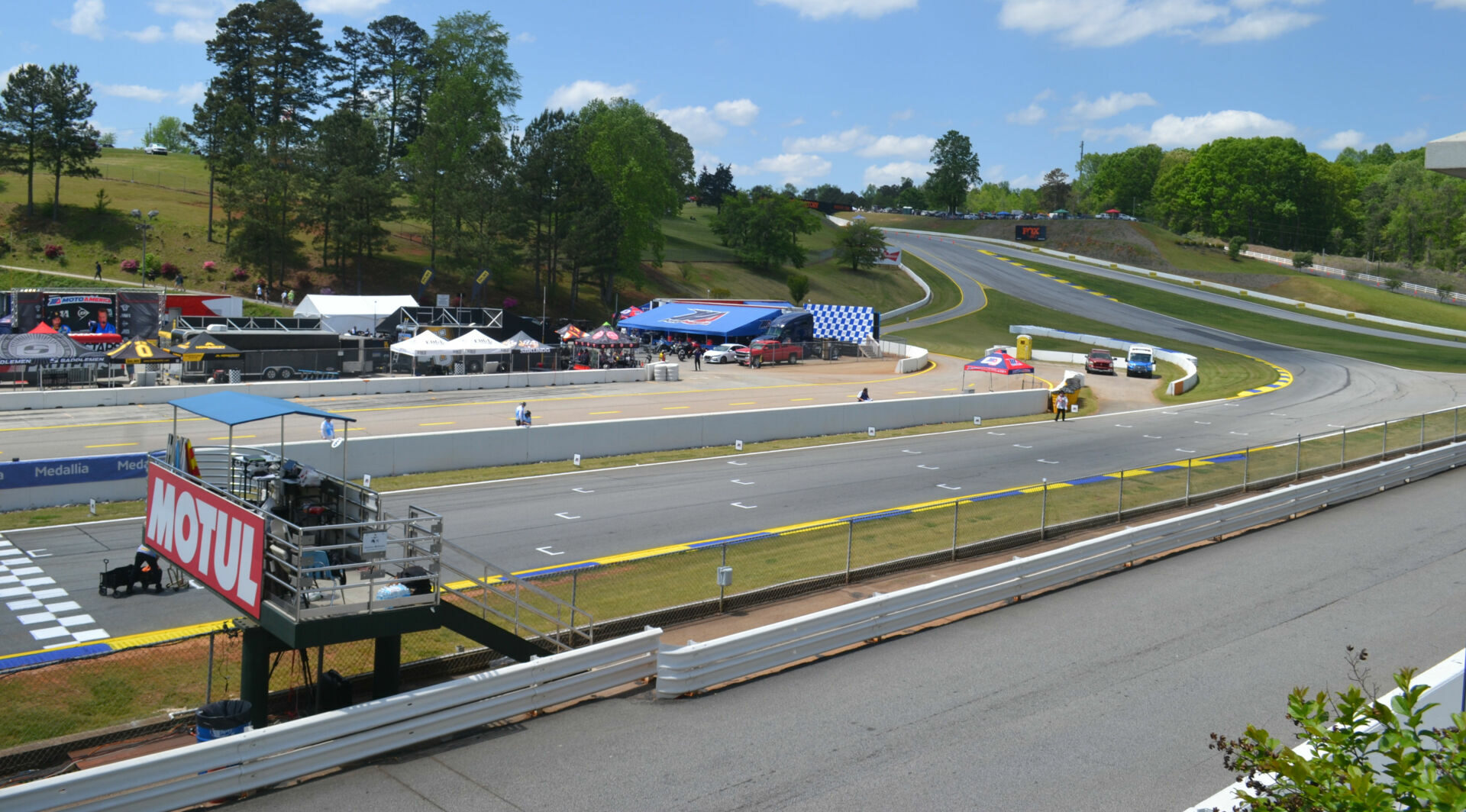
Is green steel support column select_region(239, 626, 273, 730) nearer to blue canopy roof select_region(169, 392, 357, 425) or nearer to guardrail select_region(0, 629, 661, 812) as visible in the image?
guardrail select_region(0, 629, 661, 812)

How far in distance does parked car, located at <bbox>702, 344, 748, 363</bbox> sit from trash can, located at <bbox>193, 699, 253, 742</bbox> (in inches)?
2107

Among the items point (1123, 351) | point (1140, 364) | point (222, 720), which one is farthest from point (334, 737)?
point (1123, 351)

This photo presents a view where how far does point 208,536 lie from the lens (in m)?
11.8

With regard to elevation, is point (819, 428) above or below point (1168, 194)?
below

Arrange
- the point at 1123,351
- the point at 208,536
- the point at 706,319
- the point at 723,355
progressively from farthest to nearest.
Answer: the point at 1123,351 → the point at 706,319 → the point at 723,355 → the point at 208,536

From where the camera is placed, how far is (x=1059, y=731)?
11.2 meters

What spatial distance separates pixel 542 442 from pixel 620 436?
9.02 ft

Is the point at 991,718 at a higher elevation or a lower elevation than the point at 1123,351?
lower

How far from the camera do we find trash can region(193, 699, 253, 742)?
33.2 ft

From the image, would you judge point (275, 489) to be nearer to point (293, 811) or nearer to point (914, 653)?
point (293, 811)

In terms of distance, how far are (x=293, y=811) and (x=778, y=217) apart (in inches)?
4155

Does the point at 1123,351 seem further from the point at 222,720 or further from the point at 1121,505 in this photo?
the point at 222,720

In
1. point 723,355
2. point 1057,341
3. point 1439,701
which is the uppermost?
point 1057,341

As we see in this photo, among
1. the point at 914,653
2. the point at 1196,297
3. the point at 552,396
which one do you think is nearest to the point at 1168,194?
the point at 1196,297
